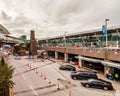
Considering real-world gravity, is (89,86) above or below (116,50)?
below

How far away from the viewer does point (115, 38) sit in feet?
207

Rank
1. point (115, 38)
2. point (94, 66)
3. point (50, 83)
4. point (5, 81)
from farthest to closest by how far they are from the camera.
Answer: point (115, 38), point (94, 66), point (50, 83), point (5, 81)

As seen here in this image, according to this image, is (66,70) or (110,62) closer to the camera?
(110,62)

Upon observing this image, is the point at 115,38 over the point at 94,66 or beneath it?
over

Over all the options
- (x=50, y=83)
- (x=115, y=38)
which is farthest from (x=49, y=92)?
(x=115, y=38)

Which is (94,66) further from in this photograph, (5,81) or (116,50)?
(5,81)

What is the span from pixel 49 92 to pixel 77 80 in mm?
9084


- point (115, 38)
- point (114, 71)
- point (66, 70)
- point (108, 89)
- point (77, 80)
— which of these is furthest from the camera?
point (115, 38)

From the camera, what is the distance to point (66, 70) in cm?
4519

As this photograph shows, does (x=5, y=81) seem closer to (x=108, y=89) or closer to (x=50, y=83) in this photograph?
(x=50, y=83)

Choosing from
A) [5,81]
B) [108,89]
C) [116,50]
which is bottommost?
[108,89]

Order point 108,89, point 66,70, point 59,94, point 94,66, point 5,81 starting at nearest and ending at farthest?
1. point 5,81
2. point 59,94
3. point 108,89
4. point 66,70
5. point 94,66

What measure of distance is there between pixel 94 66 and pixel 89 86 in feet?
65.7

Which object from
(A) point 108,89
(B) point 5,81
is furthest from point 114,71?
(B) point 5,81
